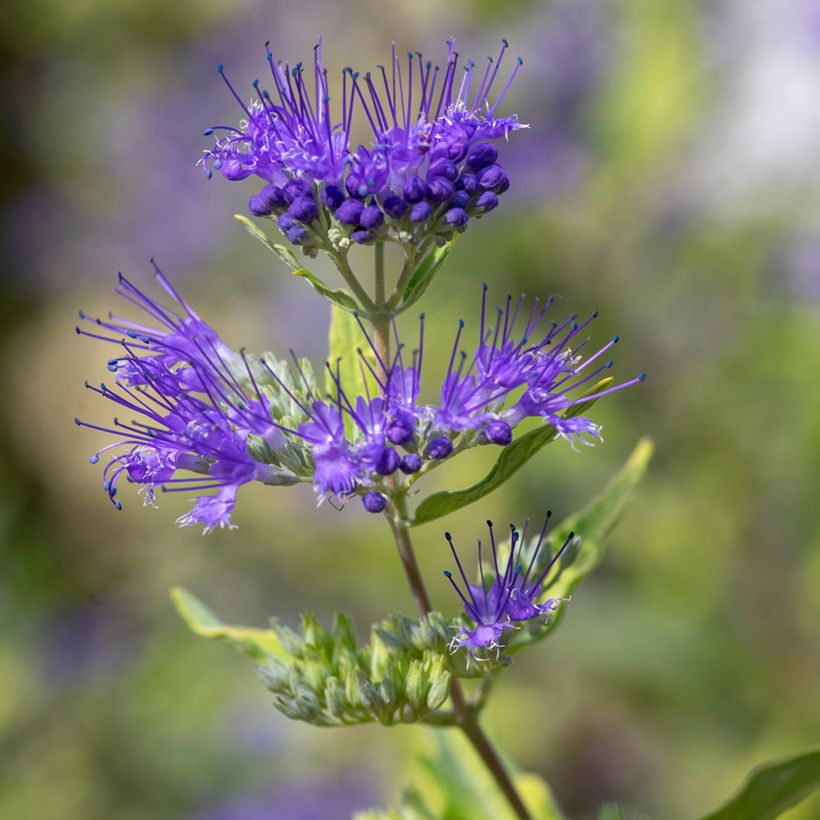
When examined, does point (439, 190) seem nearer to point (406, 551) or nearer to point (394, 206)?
point (394, 206)

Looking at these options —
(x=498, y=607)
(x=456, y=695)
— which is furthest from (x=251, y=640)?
(x=498, y=607)

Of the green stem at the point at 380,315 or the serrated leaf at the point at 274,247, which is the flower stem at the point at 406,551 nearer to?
the green stem at the point at 380,315

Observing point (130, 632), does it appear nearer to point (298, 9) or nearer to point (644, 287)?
point (644, 287)

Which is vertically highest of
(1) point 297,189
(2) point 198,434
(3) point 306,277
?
(1) point 297,189

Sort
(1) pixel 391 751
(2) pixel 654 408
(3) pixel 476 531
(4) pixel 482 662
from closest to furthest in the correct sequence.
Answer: (4) pixel 482 662 < (2) pixel 654 408 < (1) pixel 391 751 < (3) pixel 476 531

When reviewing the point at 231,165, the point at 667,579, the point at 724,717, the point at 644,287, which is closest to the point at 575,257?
the point at 644,287
